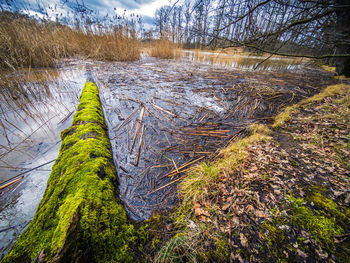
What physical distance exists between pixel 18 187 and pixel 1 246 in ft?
2.60

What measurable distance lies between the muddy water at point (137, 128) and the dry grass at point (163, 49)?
755 cm

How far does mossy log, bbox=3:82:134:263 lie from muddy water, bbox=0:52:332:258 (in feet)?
1.32

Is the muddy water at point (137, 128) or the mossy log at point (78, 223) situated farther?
the muddy water at point (137, 128)

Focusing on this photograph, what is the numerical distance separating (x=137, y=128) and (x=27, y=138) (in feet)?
6.77

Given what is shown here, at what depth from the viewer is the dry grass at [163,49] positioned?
10919mm

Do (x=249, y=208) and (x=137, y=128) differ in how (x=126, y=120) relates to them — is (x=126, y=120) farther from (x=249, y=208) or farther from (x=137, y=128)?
(x=249, y=208)

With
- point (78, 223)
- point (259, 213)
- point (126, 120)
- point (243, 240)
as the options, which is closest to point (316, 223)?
point (259, 213)

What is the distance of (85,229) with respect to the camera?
0.92 metres

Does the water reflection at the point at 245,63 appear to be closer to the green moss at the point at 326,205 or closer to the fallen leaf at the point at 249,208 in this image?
the green moss at the point at 326,205

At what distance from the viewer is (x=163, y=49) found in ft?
37.1

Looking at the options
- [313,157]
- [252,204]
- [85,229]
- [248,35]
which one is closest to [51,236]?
[85,229]

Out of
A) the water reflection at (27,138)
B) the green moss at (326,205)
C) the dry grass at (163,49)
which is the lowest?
the water reflection at (27,138)

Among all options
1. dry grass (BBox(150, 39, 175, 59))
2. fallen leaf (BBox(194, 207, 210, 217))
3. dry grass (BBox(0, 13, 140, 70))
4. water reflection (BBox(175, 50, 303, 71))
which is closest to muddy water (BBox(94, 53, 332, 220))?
fallen leaf (BBox(194, 207, 210, 217))

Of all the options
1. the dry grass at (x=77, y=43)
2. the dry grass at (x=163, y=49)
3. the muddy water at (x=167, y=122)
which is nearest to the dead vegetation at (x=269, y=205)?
the muddy water at (x=167, y=122)
